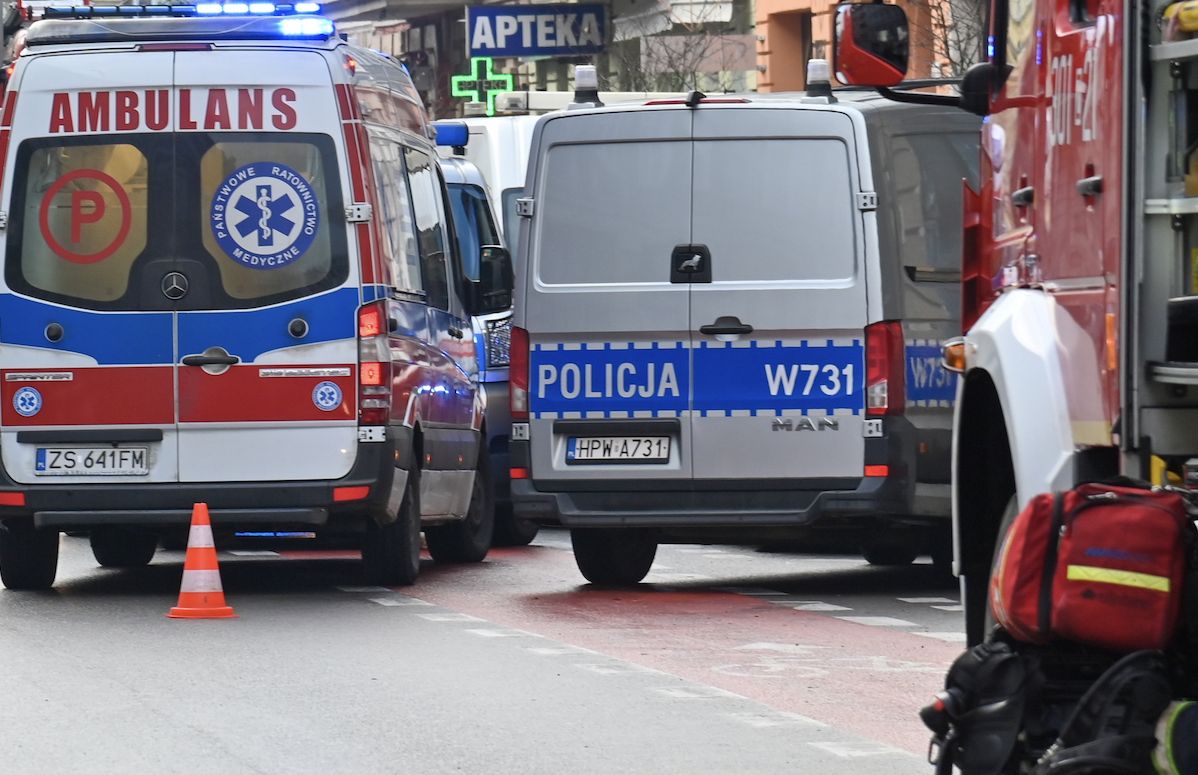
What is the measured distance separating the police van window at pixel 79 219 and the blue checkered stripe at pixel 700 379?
2098 mm

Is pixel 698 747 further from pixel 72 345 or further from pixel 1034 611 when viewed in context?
pixel 72 345

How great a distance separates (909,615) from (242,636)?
322 centimetres

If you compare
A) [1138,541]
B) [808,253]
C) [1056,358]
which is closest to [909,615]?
[808,253]

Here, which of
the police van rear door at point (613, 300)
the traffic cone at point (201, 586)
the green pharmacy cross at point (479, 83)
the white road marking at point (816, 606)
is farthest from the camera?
the green pharmacy cross at point (479, 83)

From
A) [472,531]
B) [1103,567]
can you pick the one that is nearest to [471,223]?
[472,531]

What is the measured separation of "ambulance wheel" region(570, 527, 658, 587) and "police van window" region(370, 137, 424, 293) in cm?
158

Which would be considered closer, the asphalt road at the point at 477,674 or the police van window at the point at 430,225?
the asphalt road at the point at 477,674

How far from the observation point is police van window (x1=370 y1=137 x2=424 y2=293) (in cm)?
1366

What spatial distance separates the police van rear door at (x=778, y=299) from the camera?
13430mm

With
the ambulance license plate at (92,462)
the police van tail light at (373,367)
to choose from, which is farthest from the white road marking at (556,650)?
the ambulance license plate at (92,462)

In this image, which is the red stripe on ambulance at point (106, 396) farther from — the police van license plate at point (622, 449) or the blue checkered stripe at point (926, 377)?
the blue checkered stripe at point (926, 377)

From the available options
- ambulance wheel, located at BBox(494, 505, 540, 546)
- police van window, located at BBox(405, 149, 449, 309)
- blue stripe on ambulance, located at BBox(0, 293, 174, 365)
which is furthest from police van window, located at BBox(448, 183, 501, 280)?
blue stripe on ambulance, located at BBox(0, 293, 174, 365)

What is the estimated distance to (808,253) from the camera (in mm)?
13445

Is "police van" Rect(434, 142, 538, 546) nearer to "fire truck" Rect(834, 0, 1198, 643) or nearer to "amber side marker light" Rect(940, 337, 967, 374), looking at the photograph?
"fire truck" Rect(834, 0, 1198, 643)
